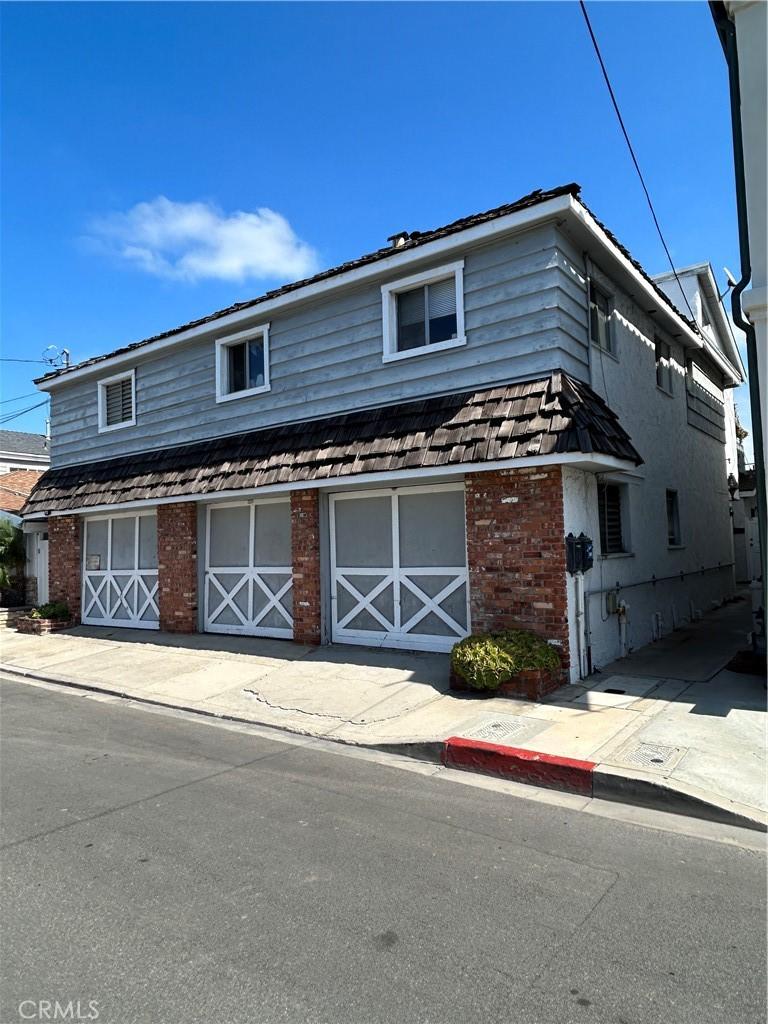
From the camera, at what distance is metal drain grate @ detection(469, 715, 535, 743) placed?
5.96 m

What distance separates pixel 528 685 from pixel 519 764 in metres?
1.85

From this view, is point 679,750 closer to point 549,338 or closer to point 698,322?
point 549,338

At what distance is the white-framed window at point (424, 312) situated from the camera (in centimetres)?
909

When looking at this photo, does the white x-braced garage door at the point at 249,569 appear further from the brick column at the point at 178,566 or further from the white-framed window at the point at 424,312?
the white-framed window at the point at 424,312

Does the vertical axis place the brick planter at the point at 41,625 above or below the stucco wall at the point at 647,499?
below

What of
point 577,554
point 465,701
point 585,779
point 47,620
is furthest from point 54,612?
point 585,779

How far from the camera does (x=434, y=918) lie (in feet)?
10.8

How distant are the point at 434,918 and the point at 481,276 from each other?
766cm

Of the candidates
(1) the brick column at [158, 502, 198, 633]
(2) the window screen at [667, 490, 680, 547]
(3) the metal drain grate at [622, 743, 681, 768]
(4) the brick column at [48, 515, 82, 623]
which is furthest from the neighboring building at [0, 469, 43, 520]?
(3) the metal drain grate at [622, 743, 681, 768]

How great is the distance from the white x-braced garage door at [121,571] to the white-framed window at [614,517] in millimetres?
8284

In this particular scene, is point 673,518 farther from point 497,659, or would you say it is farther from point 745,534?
point 745,534

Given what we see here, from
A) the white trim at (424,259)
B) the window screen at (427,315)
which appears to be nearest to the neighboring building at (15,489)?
the white trim at (424,259)

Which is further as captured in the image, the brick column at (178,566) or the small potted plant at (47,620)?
the small potted plant at (47,620)

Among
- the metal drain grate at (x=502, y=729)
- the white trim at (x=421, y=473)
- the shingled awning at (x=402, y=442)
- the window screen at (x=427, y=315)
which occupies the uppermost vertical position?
the window screen at (x=427, y=315)
